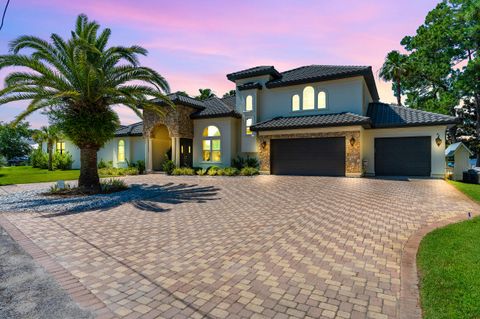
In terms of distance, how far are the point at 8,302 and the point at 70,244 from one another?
226 cm

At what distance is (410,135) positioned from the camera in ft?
59.3

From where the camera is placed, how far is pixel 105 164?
92.4 feet

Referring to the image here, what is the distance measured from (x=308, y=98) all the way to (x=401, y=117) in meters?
6.61

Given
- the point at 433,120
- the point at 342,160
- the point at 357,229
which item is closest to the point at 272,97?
the point at 342,160

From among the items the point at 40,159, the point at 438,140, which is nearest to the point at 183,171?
the point at 438,140

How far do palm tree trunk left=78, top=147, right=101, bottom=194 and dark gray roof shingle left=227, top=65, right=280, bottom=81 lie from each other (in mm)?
13802

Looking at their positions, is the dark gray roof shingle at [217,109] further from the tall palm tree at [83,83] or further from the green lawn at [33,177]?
the green lawn at [33,177]

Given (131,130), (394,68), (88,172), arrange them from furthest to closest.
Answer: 1. (394,68)
2. (131,130)
3. (88,172)

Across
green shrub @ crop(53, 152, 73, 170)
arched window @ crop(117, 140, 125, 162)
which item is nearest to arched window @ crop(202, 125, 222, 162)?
arched window @ crop(117, 140, 125, 162)

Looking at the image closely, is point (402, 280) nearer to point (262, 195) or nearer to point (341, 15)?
point (262, 195)

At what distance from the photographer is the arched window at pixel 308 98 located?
67.5ft

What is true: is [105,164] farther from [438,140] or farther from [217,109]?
[438,140]

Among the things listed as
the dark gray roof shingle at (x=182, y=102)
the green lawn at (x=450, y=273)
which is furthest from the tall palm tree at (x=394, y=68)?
the green lawn at (x=450, y=273)

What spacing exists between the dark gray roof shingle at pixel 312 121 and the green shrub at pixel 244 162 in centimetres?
281
